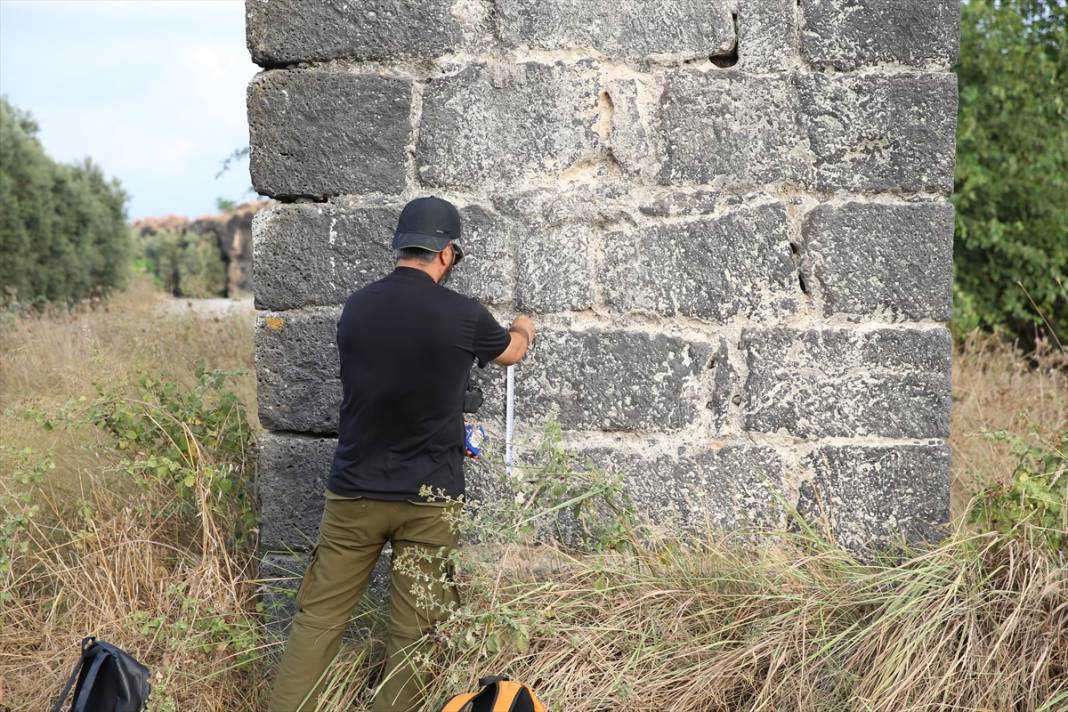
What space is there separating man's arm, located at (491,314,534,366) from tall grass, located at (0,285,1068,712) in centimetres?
47

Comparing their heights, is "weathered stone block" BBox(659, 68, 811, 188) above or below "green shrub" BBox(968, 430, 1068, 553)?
above

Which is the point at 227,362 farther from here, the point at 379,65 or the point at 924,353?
the point at 924,353

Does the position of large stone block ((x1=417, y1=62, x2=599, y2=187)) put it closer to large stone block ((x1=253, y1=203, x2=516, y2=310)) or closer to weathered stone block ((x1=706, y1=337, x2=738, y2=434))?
large stone block ((x1=253, y1=203, x2=516, y2=310))

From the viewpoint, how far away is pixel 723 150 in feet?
11.4

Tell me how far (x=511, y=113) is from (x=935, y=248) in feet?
4.75

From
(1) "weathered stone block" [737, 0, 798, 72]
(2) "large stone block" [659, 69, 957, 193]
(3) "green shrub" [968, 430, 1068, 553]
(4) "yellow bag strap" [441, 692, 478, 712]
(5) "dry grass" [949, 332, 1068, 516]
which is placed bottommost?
(4) "yellow bag strap" [441, 692, 478, 712]

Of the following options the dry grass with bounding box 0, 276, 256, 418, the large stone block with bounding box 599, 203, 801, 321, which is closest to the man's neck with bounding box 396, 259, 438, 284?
the large stone block with bounding box 599, 203, 801, 321

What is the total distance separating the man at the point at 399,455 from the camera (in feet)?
10.1

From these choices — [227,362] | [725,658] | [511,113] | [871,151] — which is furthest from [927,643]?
[227,362]

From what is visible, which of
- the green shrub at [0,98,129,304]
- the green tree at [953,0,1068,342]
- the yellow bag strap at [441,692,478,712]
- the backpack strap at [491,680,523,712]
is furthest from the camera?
the green shrub at [0,98,129,304]

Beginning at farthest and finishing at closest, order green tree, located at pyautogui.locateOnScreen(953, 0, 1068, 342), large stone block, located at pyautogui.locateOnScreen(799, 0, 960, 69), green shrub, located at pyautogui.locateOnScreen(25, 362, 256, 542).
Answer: green tree, located at pyautogui.locateOnScreen(953, 0, 1068, 342) → green shrub, located at pyautogui.locateOnScreen(25, 362, 256, 542) → large stone block, located at pyautogui.locateOnScreen(799, 0, 960, 69)

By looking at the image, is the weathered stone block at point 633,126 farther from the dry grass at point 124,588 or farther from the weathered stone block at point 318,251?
the dry grass at point 124,588

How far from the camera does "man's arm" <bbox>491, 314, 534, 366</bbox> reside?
129 inches

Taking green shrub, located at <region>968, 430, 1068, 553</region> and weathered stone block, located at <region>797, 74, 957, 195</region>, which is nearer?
green shrub, located at <region>968, 430, 1068, 553</region>
